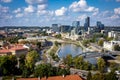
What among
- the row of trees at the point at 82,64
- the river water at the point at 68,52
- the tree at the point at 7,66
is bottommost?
the river water at the point at 68,52

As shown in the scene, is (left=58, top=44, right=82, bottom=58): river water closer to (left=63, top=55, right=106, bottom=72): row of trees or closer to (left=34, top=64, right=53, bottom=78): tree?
(left=63, top=55, right=106, bottom=72): row of trees

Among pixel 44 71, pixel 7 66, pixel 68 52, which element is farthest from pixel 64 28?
pixel 44 71

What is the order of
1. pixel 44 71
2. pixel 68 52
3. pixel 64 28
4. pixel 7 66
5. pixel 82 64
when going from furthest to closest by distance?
pixel 64 28
pixel 68 52
pixel 82 64
pixel 7 66
pixel 44 71

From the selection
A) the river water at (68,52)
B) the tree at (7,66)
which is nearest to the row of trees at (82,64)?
the tree at (7,66)

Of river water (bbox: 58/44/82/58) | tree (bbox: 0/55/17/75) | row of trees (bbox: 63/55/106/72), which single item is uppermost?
tree (bbox: 0/55/17/75)

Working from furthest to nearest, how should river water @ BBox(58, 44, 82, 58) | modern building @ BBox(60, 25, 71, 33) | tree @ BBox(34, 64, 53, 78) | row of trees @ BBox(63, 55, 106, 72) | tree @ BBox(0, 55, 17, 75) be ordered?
modern building @ BBox(60, 25, 71, 33)
river water @ BBox(58, 44, 82, 58)
row of trees @ BBox(63, 55, 106, 72)
tree @ BBox(0, 55, 17, 75)
tree @ BBox(34, 64, 53, 78)

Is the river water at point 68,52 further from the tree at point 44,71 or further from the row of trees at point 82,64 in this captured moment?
the tree at point 44,71

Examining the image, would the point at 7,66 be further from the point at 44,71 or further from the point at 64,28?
the point at 64,28

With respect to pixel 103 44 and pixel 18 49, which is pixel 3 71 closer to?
pixel 18 49

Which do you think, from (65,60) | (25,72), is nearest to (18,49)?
(65,60)

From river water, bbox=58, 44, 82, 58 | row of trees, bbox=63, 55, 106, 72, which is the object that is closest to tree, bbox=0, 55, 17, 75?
row of trees, bbox=63, 55, 106, 72

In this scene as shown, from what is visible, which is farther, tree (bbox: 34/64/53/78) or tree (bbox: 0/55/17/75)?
tree (bbox: 0/55/17/75)
